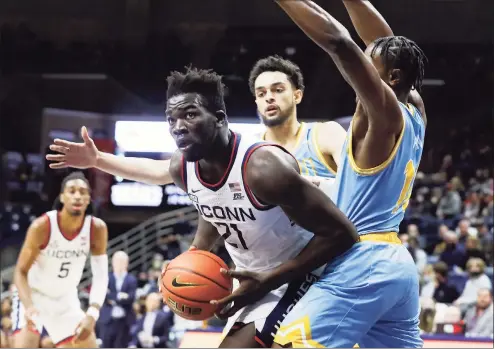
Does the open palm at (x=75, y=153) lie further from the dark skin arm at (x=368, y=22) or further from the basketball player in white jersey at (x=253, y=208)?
the dark skin arm at (x=368, y=22)

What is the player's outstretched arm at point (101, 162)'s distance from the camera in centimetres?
302

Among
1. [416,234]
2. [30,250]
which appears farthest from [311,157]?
[416,234]

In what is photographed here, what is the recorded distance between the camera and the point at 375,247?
260cm

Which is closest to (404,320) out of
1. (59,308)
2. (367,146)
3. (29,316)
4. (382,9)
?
(367,146)

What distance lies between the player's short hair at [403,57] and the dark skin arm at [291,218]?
53 cm

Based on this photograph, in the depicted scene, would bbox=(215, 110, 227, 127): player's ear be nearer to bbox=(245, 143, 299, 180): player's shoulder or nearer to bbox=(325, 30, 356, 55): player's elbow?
bbox=(245, 143, 299, 180): player's shoulder

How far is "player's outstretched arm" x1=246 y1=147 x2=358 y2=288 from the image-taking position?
2418 millimetres

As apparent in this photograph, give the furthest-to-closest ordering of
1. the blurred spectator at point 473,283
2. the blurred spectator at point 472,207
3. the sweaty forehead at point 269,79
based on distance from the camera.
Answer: the blurred spectator at point 472,207 < the blurred spectator at point 473,283 < the sweaty forehead at point 269,79

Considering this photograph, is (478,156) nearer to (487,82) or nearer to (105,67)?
(487,82)

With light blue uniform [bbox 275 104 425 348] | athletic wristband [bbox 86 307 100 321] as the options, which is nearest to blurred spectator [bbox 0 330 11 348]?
athletic wristband [bbox 86 307 100 321]

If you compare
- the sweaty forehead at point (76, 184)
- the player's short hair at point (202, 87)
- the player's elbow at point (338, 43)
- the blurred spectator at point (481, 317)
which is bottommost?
the blurred spectator at point (481, 317)

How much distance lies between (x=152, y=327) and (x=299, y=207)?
5.65m

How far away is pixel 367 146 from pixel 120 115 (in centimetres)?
947

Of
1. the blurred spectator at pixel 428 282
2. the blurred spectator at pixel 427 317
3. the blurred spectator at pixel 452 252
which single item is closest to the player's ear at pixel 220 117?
the blurred spectator at pixel 427 317
